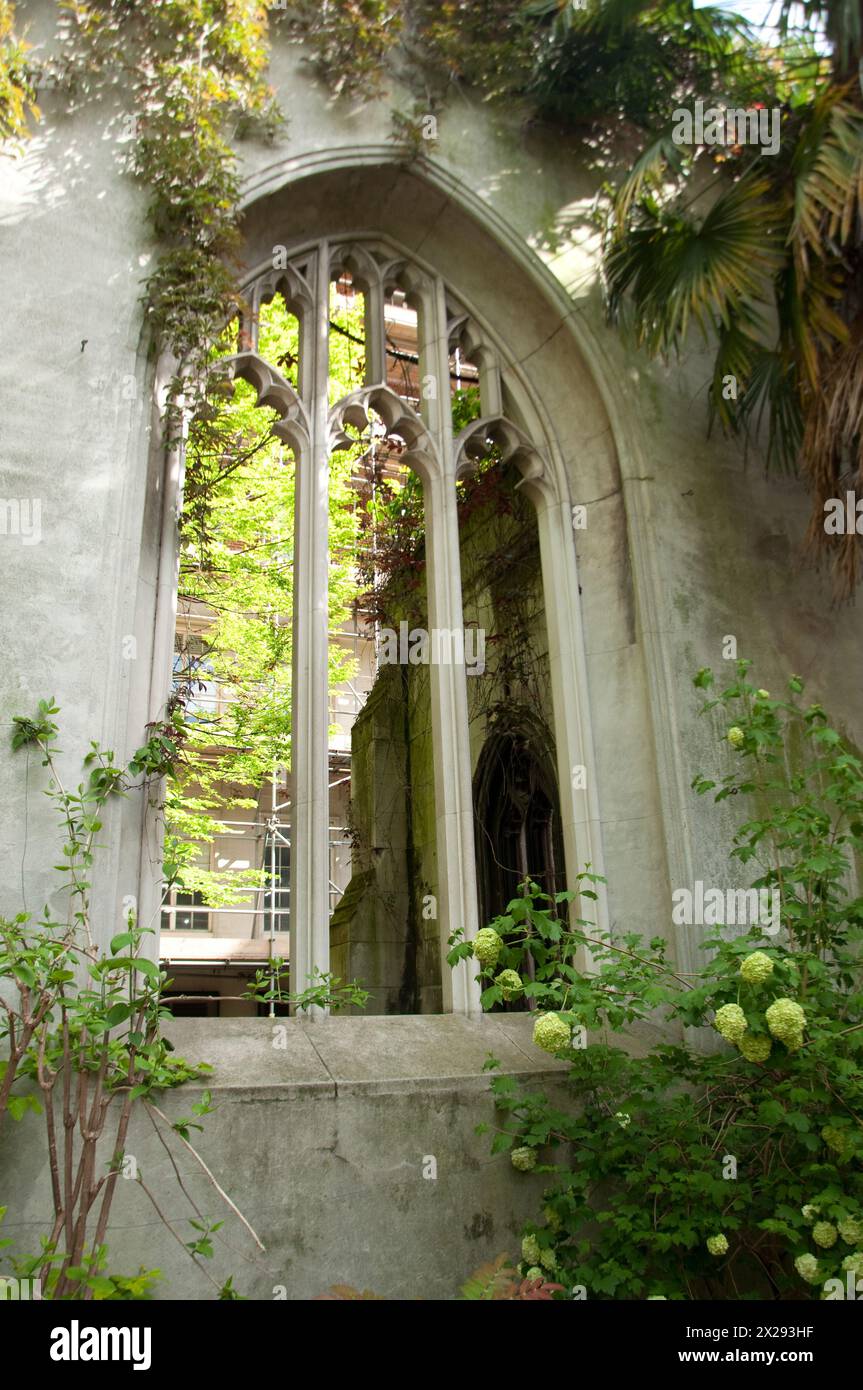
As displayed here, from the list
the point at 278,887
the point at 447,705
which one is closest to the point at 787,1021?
the point at 447,705

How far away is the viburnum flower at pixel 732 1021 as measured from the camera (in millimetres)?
2895

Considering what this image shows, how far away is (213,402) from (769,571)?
2.75 m

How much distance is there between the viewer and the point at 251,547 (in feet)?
34.6

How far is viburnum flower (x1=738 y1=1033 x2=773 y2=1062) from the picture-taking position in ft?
9.70

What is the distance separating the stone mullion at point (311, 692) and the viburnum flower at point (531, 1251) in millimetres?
1097

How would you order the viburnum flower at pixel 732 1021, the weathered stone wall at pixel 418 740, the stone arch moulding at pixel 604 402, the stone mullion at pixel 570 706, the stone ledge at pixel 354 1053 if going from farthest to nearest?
the weathered stone wall at pixel 418 740 < the stone mullion at pixel 570 706 < the stone arch moulding at pixel 604 402 < the stone ledge at pixel 354 1053 < the viburnum flower at pixel 732 1021

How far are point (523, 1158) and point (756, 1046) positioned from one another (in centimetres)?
105

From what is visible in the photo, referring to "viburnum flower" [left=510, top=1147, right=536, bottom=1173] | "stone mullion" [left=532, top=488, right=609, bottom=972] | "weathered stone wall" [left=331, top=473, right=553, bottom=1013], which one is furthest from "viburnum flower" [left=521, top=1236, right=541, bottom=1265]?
"weathered stone wall" [left=331, top=473, right=553, bottom=1013]

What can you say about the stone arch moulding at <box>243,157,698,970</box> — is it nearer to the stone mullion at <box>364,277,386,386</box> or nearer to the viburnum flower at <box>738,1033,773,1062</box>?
the stone mullion at <box>364,277,386,386</box>

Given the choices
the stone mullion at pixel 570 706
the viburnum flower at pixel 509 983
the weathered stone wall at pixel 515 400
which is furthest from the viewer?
the stone mullion at pixel 570 706

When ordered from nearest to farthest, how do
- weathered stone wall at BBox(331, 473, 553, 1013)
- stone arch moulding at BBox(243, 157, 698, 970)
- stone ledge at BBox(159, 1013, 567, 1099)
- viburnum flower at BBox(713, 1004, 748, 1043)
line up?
viburnum flower at BBox(713, 1004, 748, 1043)
stone ledge at BBox(159, 1013, 567, 1099)
stone arch moulding at BBox(243, 157, 698, 970)
weathered stone wall at BBox(331, 473, 553, 1013)

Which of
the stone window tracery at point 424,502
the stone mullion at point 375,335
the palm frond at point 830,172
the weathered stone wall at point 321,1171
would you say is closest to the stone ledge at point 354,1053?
the weathered stone wall at point 321,1171

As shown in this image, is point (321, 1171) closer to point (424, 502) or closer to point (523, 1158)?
point (523, 1158)

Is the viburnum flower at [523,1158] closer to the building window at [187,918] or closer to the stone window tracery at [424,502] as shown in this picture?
the stone window tracery at [424,502]
